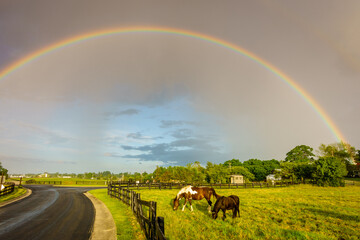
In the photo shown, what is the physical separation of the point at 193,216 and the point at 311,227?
6.06m

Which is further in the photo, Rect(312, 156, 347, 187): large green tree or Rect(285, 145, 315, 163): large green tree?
Rect(285, 145, 315, 163): large green tree

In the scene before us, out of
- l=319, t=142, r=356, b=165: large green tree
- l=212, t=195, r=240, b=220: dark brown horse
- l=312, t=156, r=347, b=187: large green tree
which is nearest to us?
l=212, t=195, r=240, b=220: dark brown horse

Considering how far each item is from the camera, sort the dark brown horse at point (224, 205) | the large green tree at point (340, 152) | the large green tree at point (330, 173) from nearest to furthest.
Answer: the dark brown horse at point (224, 205) < the large green tree at point (330, 173) < the large green tree at point (340, 152)

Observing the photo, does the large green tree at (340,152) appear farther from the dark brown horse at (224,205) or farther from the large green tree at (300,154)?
the dark brown horse at (224,205)

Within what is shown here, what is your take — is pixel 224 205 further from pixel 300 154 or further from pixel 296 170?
pixel 300 154

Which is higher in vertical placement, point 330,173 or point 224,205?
point 330,173

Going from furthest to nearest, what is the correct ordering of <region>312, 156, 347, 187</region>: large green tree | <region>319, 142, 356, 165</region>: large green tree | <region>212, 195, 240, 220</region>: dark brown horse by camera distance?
<region>319, 142, 356, 165</region>: large green tree < <region>312, 156, 347, 187</region>: large green tree < <region>212, 195, 240, 220</region>: dark brown horse

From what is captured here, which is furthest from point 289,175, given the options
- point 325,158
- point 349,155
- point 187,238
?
point 187,238

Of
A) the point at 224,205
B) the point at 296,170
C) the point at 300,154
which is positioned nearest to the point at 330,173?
the point at 296,170

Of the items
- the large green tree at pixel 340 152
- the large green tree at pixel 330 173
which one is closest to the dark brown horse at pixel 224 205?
the large green tree at pixel 330 173

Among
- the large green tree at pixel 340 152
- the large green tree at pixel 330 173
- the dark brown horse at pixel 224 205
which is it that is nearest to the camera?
the dark brown horse at pixel 224 205

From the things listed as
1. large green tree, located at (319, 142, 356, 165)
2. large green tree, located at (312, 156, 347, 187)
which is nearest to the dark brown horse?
large green tree, located at (312, 156, 347, 187)

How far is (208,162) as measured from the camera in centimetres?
6762

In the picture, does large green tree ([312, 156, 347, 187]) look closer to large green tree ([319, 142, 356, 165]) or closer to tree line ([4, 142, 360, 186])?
tree line ([4, 142, 360, 186])
